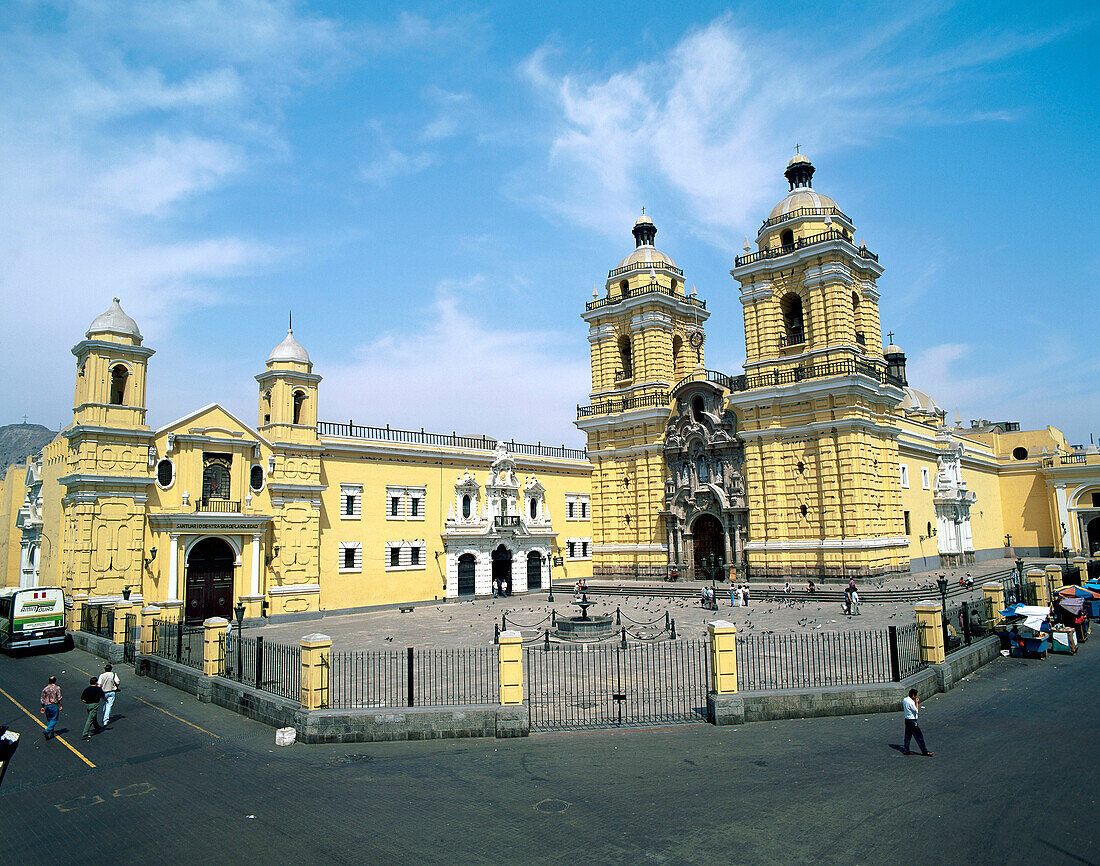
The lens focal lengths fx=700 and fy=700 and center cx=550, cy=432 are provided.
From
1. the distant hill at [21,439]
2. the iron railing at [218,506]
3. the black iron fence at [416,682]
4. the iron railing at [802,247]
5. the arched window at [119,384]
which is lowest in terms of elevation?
the black iron fence at [416,682]

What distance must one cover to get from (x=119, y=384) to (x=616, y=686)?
24.6 m

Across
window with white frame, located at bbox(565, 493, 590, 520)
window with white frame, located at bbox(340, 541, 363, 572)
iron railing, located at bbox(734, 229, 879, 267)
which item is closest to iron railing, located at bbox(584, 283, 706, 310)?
iron railing, located at bbox(734, 229, 879, 267)

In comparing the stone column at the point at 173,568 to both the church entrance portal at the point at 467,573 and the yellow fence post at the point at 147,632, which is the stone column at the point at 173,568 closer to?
the yellow fence post at the point at 147,632

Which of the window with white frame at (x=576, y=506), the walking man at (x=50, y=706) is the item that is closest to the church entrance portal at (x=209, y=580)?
the walking man at (x=50, y=706)

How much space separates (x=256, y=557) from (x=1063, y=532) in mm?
55200

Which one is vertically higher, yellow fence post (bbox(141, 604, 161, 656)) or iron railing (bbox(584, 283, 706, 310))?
iron railing (bbox(584, 283, 706, 310))

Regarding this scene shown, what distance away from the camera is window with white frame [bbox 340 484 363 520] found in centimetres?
3428

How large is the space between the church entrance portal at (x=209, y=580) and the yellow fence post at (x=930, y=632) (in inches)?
1036

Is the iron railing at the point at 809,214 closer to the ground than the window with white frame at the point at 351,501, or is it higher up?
higher up

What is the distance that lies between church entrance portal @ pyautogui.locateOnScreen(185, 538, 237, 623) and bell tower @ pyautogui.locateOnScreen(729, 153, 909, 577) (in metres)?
26.1

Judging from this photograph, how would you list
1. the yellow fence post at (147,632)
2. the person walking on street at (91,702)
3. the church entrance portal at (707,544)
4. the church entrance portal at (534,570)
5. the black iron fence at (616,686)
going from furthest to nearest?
the church entrance portal at (534,570) → the church entrance portal at (707,544) → the yellow fence post at (147,632) → the black iron fence at (616,686) → the person walking on street at (91,702)

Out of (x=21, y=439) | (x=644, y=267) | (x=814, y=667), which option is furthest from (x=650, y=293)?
(x=21, y=439)

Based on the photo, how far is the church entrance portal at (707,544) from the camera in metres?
40.5

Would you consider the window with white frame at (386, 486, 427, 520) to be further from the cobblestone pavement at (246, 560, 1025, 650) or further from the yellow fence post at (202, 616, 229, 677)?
the yellow fence post at (202, 616, 229, 677)
